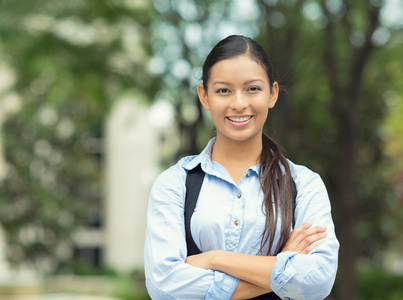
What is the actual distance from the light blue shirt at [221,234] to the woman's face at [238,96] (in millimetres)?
154

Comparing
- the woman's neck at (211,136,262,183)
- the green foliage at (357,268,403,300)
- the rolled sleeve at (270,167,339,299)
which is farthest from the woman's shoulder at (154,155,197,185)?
the green foliage at (357,268,403,300)

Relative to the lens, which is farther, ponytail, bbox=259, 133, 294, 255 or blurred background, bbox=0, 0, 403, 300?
blurred background, bbox=0, 0, 403, 300

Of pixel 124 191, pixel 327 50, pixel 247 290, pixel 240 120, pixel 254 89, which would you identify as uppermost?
pixel 327 50

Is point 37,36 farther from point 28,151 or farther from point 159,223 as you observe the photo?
point 28,151

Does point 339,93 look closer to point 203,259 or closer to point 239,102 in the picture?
point 239,102

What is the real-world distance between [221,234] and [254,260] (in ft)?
0.49

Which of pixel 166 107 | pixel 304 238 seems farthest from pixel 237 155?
pixel 166 107

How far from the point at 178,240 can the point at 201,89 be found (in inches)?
22.0

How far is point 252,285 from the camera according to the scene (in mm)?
2459

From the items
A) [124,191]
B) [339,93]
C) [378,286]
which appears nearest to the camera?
[339,93]

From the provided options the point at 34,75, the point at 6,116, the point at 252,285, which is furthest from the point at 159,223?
the point at 6,116

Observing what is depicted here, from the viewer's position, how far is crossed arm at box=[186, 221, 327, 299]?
2424mm

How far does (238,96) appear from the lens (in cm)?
254

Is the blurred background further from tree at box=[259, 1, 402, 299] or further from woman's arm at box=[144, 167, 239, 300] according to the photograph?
woman's arm at box=[144, 167, 239, 300]
